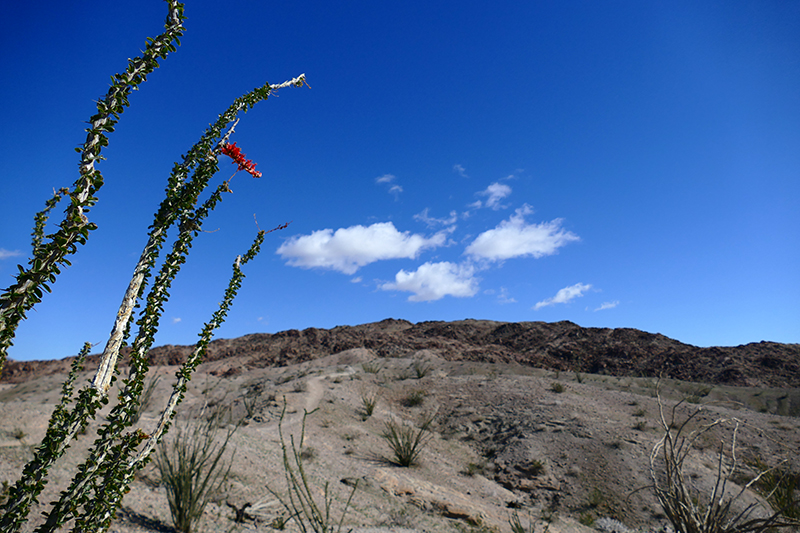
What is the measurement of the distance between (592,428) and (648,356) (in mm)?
12743

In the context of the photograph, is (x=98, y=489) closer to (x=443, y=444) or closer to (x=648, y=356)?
(x=443, y=444)

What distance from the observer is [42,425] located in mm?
5715

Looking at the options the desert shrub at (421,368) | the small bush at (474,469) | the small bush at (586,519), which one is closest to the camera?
the small bush at (586,519)

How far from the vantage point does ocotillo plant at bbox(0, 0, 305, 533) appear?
1752 mm

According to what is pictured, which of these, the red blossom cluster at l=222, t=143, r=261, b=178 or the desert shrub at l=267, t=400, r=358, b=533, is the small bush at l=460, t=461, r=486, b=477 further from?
the red blossom cluster at l=222, t=143, r=261, b=178

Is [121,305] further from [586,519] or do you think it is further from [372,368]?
[372,368]

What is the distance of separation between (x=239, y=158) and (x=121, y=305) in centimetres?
125

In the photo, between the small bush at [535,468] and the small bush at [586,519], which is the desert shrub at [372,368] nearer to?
the small bush at [535,468]

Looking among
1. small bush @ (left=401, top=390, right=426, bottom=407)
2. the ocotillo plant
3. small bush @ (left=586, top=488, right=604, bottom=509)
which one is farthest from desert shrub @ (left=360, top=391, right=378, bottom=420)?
the ocotillo plant

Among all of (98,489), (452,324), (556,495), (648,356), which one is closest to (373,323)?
(452,324)

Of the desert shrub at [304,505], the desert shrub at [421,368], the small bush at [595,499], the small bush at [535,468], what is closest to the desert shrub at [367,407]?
the desert shrub at [421,368]

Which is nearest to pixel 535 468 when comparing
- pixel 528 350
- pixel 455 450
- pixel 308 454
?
pixel 455 450

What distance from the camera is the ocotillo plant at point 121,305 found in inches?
69.0

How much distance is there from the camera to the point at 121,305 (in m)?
2.21
